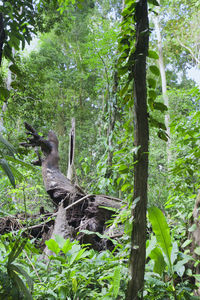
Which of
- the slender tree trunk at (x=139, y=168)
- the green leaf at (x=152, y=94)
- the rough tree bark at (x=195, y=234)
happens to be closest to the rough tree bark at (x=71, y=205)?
the rough tree bark at (x=195, y=234)

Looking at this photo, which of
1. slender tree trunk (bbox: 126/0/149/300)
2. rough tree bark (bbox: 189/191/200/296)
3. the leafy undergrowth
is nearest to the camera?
slender tree trunk (bbox: 126/0/149/300)

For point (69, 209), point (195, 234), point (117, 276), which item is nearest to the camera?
point (117, 276)

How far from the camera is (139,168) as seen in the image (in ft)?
2.73

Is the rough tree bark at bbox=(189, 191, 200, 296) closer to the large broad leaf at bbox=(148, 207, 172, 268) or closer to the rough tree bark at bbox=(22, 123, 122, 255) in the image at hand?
the large broad leaf at bbox=(148, 207, 172, 268)

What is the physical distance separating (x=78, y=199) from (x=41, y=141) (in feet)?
3.59

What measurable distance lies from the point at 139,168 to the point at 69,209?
7.15ft

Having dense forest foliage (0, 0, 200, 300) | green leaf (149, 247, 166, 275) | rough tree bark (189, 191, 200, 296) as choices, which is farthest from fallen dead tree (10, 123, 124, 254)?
green leaf (149, 247, 166, 275)

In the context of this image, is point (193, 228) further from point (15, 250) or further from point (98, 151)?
point (98, 151)

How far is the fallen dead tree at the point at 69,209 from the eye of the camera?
93.9 inches

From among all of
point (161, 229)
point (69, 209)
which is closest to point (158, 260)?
point (161, 229)

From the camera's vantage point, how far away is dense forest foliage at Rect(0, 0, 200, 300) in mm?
872

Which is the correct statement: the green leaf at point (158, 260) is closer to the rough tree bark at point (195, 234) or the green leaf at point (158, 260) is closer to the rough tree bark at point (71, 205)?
the rough tree bark at point (195, 234)

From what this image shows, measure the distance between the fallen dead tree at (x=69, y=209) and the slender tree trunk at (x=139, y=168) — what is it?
1292 mm

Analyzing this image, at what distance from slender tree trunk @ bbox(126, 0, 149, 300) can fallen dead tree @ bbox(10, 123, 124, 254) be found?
4.24 feet
